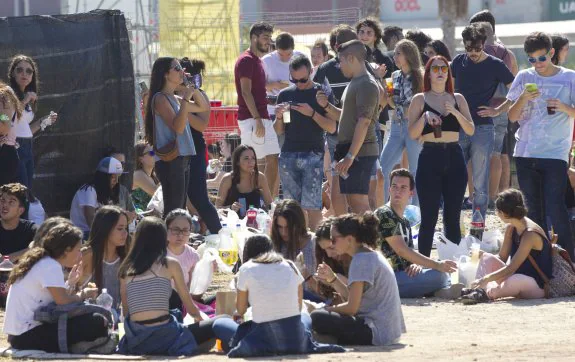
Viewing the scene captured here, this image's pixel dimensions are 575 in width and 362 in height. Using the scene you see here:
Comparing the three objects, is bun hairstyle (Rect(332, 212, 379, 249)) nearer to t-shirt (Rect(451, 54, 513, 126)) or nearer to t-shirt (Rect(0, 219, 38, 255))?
t-shirt (Rect(0, 219, 38, 255))

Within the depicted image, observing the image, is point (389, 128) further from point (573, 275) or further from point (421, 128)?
point (573, 275)

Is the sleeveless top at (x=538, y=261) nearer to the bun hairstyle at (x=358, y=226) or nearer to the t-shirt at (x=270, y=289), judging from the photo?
the bun hairstyle at (x=358, y=226)

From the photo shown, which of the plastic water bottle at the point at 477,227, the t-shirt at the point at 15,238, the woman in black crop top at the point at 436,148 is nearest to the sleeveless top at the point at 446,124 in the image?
the woman in black crop top at the point at 436,148

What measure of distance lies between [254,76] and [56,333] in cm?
569

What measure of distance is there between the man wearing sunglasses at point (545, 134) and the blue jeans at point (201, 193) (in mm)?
2742

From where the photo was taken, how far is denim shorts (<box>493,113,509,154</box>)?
46.2 feet

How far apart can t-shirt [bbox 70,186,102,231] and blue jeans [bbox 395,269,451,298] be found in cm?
313

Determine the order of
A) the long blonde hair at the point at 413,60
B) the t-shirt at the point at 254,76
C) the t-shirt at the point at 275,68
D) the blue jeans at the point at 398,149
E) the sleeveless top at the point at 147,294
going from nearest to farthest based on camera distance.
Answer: the sleeveless top at the point at 147,294, the long blonde hair at the point at 413,60, the blue jeans at the point at 398,149, the t-shirt at the point at 254,76, the t-shirt at the point at 275,68

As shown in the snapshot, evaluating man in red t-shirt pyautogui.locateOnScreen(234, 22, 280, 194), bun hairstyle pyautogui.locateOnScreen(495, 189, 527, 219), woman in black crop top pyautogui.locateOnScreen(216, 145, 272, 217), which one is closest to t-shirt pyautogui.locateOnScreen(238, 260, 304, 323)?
bun hairstyle pyautogui.locateOnScreen(495, 189, 527, 219)

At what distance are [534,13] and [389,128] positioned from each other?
1489 inches

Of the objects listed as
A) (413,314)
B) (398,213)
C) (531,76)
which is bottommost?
(413,314)

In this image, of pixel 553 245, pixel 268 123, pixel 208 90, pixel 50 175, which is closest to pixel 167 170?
pixel 50 175

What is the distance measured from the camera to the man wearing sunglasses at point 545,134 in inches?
424

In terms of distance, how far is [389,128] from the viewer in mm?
14289
